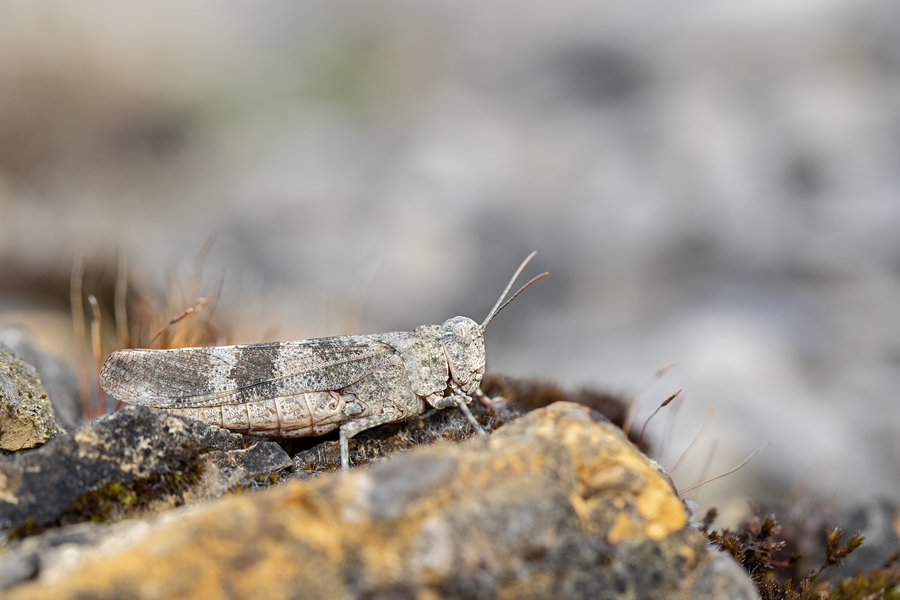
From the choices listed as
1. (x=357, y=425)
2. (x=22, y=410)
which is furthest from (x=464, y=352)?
(x=22, y=410)

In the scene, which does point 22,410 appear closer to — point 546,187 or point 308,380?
point 308,380

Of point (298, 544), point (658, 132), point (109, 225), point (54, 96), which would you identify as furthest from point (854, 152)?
point (54, 96)

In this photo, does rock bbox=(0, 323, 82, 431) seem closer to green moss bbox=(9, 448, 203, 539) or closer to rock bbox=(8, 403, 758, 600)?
green moss bbox=(9, 448, 203, 539)

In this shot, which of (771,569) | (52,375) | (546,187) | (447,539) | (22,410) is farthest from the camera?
(546,187)

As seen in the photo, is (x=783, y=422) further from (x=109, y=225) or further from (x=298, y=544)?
(x=109, y=225)

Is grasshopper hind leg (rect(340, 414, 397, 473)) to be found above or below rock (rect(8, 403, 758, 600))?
below

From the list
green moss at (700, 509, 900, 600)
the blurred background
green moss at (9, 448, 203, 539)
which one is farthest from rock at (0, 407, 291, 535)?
the blurred background

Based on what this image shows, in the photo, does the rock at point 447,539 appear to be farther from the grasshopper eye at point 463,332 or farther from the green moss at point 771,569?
the green moss at point 771,569
